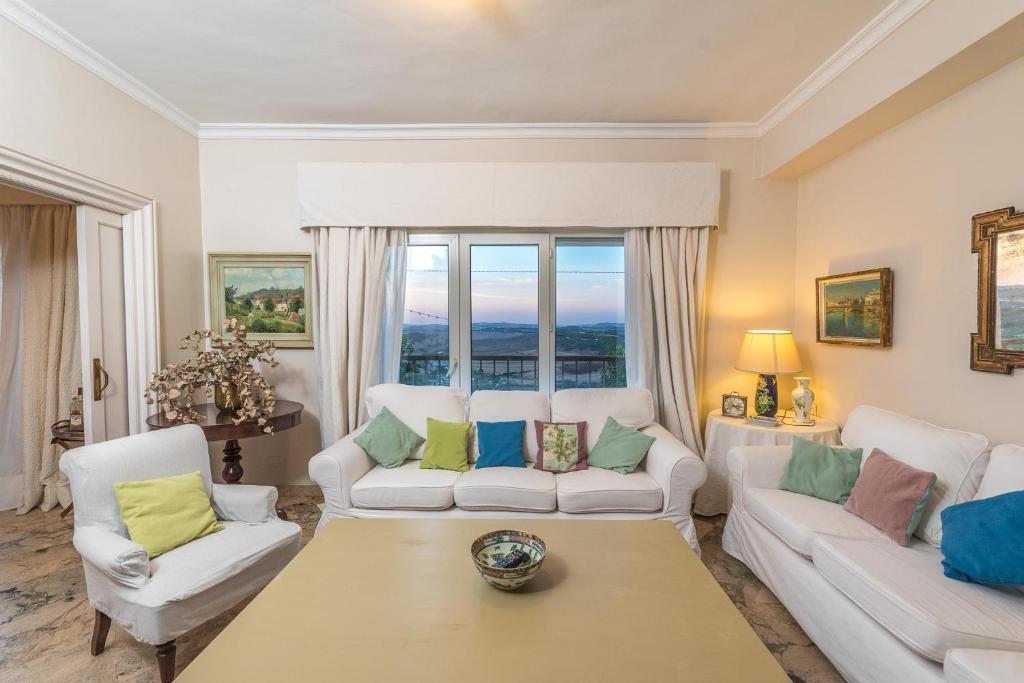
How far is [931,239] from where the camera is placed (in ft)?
7.93

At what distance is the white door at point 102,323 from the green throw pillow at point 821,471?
3800 mm

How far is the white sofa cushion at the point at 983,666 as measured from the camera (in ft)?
3.99

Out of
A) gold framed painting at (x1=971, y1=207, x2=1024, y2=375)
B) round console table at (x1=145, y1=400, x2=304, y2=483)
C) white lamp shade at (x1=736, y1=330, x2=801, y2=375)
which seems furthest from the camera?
white lamp shade at (x1=736, y1=330, x2=801, y2=375)

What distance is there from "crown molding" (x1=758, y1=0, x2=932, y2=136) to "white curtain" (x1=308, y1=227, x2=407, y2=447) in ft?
9.24

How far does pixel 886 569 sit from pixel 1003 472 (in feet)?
2.04

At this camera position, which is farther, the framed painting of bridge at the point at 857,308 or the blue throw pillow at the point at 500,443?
the blue throw pillow at the point at 500,443

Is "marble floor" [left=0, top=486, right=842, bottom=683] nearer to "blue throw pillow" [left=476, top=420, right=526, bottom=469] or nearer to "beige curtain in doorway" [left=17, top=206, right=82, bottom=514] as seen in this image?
"beige curtain in doorway" [left=17, top=206, right=82, bottom=514]

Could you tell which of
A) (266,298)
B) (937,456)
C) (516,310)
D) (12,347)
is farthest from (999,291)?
(12,347)

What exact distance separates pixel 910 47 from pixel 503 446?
9.22 ft

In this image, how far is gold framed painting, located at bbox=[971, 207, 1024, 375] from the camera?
197 cm

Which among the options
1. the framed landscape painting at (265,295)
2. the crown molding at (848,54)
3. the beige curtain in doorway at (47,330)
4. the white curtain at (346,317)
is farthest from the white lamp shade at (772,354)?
the beige curtain in doorway at (47,330)

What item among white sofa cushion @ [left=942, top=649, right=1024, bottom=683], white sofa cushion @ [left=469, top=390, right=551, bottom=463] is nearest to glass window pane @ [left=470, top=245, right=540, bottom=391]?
white sofa cushion @ [left=469, top=390, right=551, bottom=463]

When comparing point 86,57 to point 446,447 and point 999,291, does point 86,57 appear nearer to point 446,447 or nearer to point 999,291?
point 446,447

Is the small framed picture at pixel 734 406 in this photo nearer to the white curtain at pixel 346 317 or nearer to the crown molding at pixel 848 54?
the crown molding at pixel 848 54
